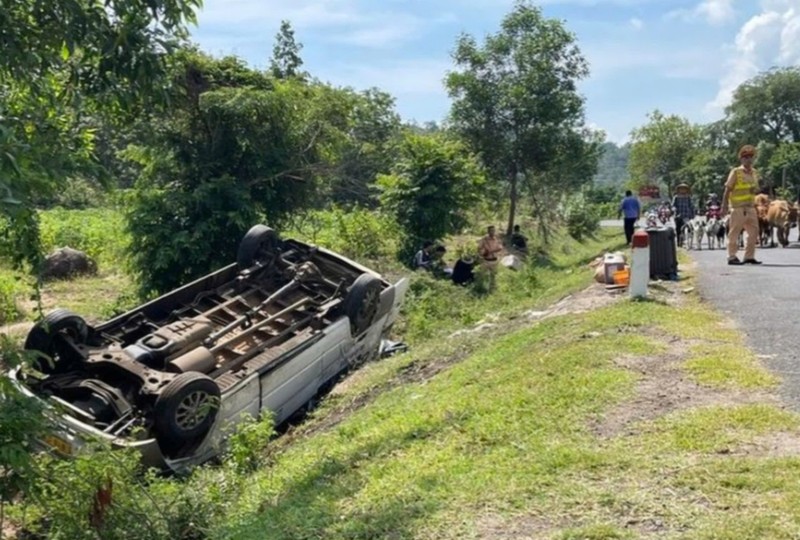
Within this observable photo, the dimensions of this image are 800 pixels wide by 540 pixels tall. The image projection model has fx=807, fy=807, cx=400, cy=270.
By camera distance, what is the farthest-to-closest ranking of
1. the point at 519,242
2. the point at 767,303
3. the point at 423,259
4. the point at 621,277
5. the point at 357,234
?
the point at 519,242
the point at 357,234
the point at 423,259
the point at 621,277
the point at 767,303

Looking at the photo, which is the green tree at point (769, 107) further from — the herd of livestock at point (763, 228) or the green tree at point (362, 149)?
the herd of livestock at point (763, 228)

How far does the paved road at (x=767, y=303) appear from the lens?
6.15 metres

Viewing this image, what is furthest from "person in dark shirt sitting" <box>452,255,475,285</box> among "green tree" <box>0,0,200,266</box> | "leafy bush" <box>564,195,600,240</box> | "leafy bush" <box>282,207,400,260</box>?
"leafy bush" <box>564,195,600,240</box>

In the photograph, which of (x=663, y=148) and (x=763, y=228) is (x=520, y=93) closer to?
(x=763, y=228)

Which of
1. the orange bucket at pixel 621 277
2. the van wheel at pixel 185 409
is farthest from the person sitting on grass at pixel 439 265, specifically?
Result: the van wheel at pixel 185 409

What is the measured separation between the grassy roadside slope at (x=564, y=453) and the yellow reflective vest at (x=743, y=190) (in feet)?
15.7

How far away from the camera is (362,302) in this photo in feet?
32.4

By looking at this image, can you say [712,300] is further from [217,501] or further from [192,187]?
[192,187]

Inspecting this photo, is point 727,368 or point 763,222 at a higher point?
point 763,222

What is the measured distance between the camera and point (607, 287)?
34.9ft

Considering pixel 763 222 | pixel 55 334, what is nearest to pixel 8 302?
pixel 55 334

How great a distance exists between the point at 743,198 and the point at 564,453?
28.8 ft

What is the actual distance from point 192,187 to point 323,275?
19.7ft

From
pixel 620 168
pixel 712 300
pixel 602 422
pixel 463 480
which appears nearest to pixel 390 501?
pixel 463 480
